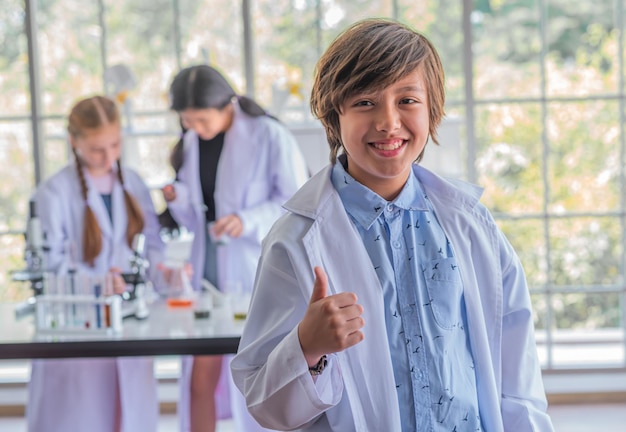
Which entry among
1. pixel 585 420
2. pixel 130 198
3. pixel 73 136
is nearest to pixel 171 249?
pixel 130 198

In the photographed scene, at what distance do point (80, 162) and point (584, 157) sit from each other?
2.45 meters

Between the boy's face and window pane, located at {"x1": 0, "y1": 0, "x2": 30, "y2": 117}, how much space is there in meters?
3.20

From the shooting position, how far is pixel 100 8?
3.91 metres

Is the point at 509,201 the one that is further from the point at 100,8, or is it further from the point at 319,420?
the point at 319,420

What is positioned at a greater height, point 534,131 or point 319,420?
point 534,131

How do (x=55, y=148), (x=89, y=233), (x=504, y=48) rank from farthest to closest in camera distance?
1. (x=504, y=48)
2. (x=55, y=148)
3. (x=89, y=233)

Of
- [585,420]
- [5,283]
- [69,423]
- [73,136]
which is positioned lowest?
[585,420]

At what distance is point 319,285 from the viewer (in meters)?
1.11

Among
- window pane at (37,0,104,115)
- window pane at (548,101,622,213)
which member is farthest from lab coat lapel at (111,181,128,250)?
window pane at (548,101,622,213)

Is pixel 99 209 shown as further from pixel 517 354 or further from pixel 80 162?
pixel 517 354

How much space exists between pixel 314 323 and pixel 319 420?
7.1 inches

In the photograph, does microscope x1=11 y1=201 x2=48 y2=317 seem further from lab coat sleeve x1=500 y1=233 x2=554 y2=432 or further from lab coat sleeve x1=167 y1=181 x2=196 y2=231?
lab coat sleeve x1=500 y1=233 x2=554 y2=432

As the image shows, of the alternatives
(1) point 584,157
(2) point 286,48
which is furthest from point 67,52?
(1) point 584,157

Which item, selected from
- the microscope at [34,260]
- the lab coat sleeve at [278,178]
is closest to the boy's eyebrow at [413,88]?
the microscope at [34,260]
